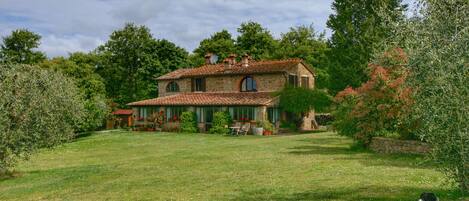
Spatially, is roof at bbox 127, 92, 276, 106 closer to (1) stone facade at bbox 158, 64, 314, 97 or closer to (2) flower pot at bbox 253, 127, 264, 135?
(1) stone facade at bbox 158, 64, 314, 97

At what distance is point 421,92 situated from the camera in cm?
967

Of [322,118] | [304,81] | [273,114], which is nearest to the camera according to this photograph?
[273,114]

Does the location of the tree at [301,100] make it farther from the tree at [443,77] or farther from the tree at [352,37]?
the tree at [443,77]

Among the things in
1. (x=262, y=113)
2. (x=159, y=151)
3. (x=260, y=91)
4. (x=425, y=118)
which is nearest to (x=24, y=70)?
(x=159, y=151)

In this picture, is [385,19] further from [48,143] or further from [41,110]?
[48,143]

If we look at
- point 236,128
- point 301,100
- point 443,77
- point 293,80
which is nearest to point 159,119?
point 236,128

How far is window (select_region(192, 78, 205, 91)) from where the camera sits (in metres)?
50.6

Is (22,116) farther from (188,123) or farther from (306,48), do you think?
(306,48)

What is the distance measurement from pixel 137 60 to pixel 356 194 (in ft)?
183

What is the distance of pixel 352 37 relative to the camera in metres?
46.9

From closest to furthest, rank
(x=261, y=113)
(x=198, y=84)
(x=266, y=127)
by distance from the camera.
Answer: (x=266, y=127), (x=261, y=113), (x=198, y=84)

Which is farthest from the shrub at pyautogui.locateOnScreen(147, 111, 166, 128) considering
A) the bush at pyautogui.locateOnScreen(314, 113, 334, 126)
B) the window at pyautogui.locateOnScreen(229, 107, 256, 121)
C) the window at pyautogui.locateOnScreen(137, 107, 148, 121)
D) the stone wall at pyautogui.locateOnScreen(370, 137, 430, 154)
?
the stone wall at pyautogui.locateOnScreen(370, 137, 430, 154)

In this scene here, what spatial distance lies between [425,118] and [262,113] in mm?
32164

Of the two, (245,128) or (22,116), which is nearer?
(22,116)
